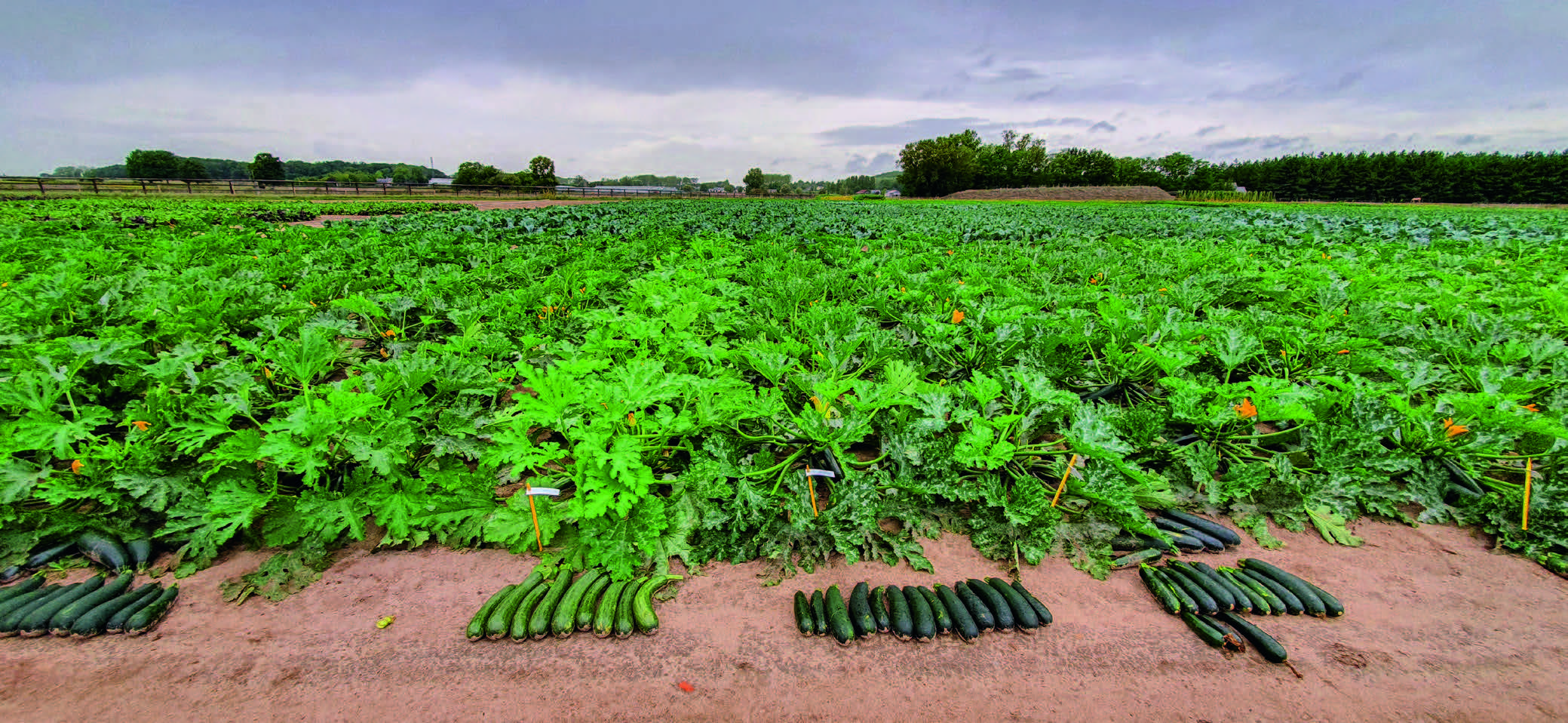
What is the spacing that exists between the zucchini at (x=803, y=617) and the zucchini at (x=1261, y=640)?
199cm

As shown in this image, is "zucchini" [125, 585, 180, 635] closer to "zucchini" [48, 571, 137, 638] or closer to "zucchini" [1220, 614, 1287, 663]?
"zucchini" [48, 571, 137, 638]

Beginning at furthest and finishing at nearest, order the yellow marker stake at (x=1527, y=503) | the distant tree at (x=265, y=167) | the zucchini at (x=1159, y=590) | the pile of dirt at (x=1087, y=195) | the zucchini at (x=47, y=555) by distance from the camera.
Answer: the distant tree at (x=265, y=167) → the pile of dirt at (x=1087, y=195) → the yellow marker stake at (x=1527, y=503) → the zucchini at (x=47, y=555) → the zucchini at (x=1159, y=590)

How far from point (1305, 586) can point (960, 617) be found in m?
1.82

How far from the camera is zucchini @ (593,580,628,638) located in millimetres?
2670

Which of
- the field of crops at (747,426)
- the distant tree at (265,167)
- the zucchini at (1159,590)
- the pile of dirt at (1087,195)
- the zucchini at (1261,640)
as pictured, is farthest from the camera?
the distant tree at (265,167)

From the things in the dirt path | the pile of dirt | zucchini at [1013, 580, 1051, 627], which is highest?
the pile of dirt

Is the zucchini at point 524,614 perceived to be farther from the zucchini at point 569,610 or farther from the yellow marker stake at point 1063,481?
the yellow marker stake at point 1063,481

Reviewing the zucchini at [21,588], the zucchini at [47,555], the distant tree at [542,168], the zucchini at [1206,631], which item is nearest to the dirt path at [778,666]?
the zucchini at [1206,631]

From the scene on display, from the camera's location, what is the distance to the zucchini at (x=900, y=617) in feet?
8.70

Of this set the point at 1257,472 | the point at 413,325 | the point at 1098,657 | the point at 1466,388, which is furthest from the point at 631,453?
the point at 1466,388

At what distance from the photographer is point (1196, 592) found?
2834mm

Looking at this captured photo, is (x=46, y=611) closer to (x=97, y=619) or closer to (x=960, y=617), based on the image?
(x=97, y=619)

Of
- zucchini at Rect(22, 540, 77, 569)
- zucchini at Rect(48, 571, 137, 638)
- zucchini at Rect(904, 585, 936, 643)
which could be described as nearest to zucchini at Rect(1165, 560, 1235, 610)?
zucchini at Rect(904, 585, 936, 643)

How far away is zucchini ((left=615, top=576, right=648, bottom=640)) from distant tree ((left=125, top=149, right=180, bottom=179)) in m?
124
